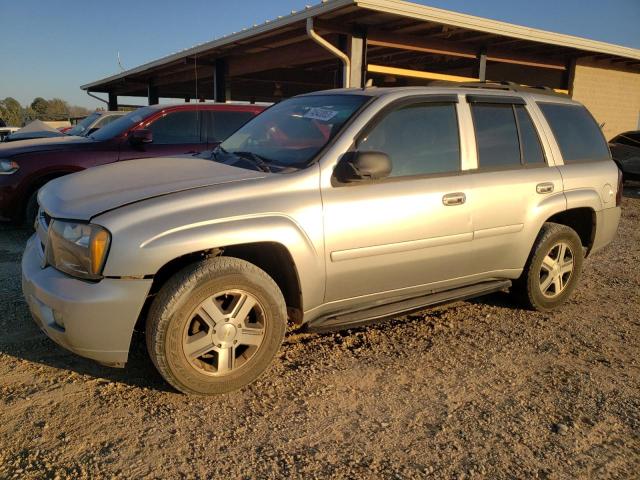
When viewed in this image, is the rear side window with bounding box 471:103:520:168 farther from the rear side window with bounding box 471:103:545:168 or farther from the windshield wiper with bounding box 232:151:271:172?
the windshield wiper with bounding box 232:151:271:172

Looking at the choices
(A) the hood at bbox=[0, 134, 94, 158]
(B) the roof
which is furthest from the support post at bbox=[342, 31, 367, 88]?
(A) the hood at bbox=[0, 134, 94, 158]

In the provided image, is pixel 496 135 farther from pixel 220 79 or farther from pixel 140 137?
pixel 220 79

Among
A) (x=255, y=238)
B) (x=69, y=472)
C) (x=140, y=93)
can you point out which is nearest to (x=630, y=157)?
(x=255, y=238)

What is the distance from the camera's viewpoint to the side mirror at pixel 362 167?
3.11 metres

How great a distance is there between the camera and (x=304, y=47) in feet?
41.3

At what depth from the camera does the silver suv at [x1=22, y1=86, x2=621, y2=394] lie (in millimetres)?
2721

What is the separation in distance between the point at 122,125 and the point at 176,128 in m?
0.70

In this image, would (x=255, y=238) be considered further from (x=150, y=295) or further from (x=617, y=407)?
(x=617, y=407)

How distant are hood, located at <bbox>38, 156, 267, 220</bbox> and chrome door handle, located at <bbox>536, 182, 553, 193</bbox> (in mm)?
2295

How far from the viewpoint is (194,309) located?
110 inches

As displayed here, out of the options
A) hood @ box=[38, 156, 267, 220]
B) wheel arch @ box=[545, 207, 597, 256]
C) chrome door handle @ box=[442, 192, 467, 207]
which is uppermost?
hood @ box=[38, 156, 267, 220]

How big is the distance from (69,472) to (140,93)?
2831 centimetres

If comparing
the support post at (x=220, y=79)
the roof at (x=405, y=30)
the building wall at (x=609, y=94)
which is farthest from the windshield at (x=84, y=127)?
the building wall at (x=609, y=94)

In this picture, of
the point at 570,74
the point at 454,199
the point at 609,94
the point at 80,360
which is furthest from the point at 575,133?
the point at 609,94
